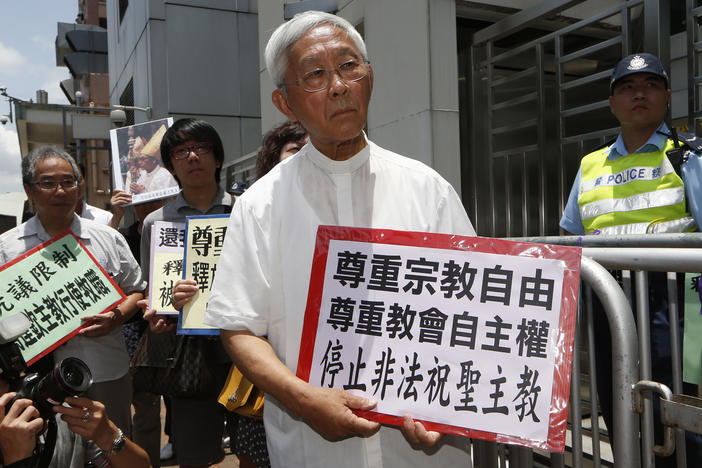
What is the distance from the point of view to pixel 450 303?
155 cm

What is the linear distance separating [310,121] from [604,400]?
1.74 metres

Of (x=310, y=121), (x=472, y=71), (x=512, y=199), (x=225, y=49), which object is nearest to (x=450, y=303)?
(x=310, y=121)

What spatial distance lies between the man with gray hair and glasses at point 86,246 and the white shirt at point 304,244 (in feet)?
4.92

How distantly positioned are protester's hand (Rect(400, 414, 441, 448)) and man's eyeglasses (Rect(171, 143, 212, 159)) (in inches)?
79.9

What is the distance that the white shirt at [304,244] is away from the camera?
1.55 m

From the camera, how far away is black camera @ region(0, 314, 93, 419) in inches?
67.2

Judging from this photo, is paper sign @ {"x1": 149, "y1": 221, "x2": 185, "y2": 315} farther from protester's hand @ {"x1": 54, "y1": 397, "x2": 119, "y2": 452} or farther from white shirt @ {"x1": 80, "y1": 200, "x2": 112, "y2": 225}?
white shirt @ {"x1": 80, "y1": 200, "x2": 112, "y2": 225}

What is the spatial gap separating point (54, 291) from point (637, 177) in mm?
2839

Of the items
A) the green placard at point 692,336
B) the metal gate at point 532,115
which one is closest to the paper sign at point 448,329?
the green placard at point 692,336

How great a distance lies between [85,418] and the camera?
184 cm

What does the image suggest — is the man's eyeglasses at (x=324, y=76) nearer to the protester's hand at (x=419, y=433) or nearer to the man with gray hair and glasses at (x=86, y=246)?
the protester's hand at (x=419, y=433)

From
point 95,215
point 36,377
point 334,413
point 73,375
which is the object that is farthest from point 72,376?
point 95,215

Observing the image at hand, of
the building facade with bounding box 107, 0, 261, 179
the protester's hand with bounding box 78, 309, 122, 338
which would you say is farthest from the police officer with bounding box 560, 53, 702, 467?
the building facade with bounding box 107, 0, 261, 179

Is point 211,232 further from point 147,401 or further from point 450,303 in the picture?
point 147,401
